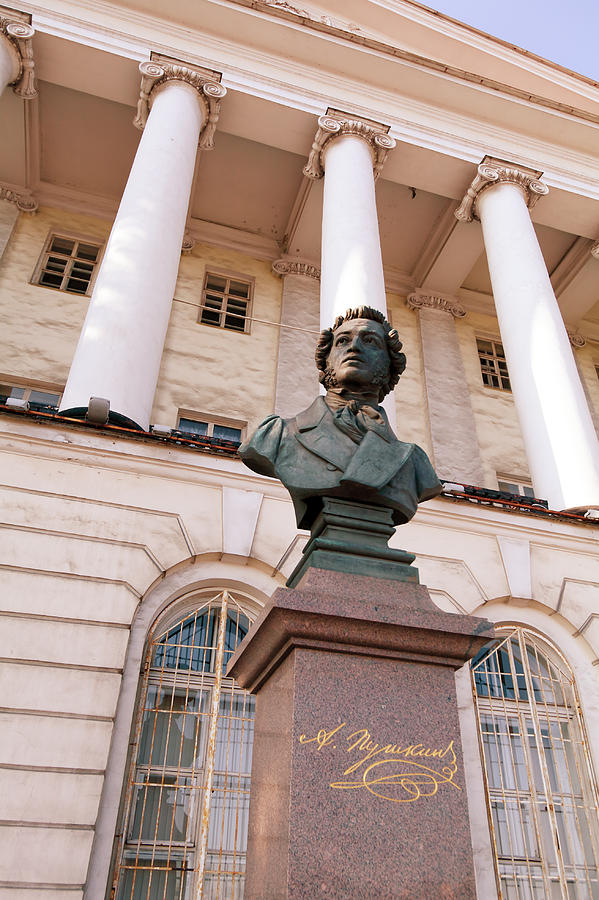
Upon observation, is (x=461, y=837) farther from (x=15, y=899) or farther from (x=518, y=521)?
(x=518, y=521)

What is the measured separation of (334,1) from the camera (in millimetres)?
19094

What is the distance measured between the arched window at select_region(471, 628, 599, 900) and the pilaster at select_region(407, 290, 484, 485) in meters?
6.44

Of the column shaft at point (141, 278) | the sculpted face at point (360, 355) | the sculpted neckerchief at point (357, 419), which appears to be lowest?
the sculpted neckerchief at point (357, 419)

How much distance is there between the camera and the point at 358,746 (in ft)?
11.0

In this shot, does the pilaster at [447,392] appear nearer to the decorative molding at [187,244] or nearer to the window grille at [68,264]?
the decorative molding at [187,244]

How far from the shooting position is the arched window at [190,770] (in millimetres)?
6609

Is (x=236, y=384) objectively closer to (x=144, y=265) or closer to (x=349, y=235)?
(x=349, y=235)

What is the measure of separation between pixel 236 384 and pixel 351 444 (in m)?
11.6

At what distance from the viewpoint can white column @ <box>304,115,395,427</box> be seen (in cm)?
1128

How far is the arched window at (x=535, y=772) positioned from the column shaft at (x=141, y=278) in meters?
5.52

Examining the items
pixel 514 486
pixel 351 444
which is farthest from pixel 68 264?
pixel 351 444

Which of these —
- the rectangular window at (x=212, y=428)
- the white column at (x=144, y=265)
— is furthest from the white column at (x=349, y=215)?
the rectangular window at (x=212, y=428)

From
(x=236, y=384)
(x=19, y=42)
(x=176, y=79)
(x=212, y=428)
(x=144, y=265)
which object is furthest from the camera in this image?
(x=236, y=384)

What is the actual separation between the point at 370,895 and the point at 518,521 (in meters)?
7.13
